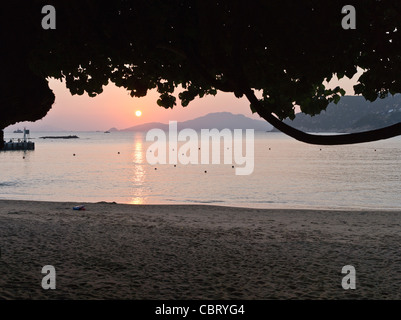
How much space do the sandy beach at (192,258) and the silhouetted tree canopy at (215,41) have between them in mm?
3204

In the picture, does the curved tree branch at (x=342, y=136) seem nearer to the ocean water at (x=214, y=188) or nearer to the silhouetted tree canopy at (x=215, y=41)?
the silhouetted tree canopy at (x=215, y=41)

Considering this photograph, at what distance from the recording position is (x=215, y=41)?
26.0 ft

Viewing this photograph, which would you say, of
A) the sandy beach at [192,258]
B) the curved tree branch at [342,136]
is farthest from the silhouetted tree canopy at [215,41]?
the sandy beach at [192,258]

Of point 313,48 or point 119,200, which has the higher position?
point 313,48

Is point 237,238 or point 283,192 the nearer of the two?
point 237,238

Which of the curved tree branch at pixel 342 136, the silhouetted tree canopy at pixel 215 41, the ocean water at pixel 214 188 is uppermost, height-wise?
the silhouetted tree canopy at pixel 215 41

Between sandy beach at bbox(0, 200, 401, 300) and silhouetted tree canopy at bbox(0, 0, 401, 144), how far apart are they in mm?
3204

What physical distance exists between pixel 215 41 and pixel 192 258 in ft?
18.5

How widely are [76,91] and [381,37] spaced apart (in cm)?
656

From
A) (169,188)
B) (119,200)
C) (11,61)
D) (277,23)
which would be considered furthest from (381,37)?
(169,188)

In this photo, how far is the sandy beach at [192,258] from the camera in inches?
341

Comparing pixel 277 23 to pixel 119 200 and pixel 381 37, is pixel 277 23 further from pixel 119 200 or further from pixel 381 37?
pixel 119 200

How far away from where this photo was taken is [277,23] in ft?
24.3

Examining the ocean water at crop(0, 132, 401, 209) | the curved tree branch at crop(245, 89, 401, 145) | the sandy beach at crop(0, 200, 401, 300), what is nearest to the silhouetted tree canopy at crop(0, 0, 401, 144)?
the curved tree branch at crop(245, 89, 401, 145)
